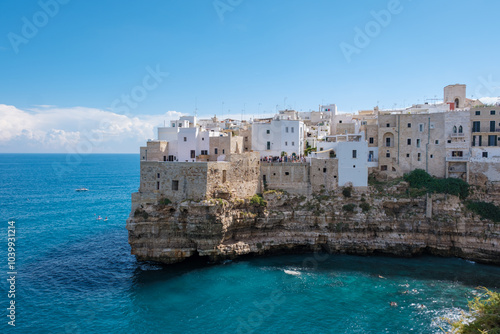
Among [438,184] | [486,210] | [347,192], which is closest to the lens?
[486,210]

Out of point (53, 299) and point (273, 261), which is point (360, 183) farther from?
point (53, 299)

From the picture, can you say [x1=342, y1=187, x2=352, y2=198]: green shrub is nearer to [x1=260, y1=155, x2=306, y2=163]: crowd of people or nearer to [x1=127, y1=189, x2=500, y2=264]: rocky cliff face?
[x1=127, y1=189, x2=500, y2=264]: rocky cliff face

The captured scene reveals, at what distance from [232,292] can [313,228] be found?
36.9 ft


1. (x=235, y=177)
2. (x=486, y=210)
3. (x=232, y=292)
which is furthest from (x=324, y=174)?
(x=232, y=292)

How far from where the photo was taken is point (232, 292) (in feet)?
80.0

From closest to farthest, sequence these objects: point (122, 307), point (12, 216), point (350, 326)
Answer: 1. point (350, 326)
2. point (122, 307)
3. point (12, 216)

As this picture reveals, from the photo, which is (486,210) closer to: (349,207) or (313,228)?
(349,207)

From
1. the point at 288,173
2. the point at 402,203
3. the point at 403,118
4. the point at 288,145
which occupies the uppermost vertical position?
the point at 403,118

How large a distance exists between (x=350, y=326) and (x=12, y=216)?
46690mm

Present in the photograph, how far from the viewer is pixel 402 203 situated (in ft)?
107

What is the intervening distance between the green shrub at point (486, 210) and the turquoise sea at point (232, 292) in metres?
4.59

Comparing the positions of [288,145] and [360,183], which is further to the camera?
[288,145]

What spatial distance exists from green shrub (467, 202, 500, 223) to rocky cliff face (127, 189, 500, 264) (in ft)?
1.84

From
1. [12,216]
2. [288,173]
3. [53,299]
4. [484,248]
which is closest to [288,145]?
[288,173]
